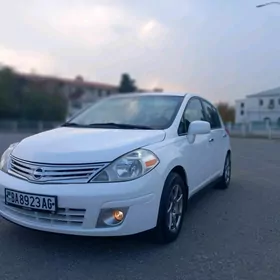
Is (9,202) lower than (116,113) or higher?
lower

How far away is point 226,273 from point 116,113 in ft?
7.29

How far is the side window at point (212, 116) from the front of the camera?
488 cm

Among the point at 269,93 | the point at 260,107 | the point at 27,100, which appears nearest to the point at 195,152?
→ the point at 269,93

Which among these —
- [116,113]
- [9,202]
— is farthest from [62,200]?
[116,113]

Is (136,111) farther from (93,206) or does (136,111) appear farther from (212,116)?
(93,206)

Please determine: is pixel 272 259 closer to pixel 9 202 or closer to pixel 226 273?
pixel 226 273

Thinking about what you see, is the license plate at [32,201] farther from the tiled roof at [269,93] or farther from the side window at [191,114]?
the tiled roof at [269,93]

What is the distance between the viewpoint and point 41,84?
37719 millimetres

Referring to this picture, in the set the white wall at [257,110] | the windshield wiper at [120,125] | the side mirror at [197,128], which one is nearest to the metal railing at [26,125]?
the white wall at [257,110]

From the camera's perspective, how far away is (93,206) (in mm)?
2658

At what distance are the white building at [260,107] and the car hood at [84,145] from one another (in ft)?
78.9

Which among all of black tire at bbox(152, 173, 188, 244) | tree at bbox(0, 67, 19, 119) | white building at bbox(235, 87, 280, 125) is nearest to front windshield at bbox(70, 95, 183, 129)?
black tire at bbox(152, 173, 188, 244)

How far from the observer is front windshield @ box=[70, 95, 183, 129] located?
3.79m

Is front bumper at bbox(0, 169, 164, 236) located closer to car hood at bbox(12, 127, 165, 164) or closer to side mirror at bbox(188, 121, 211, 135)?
car hood at bbox(12, 127, 165, 164)
